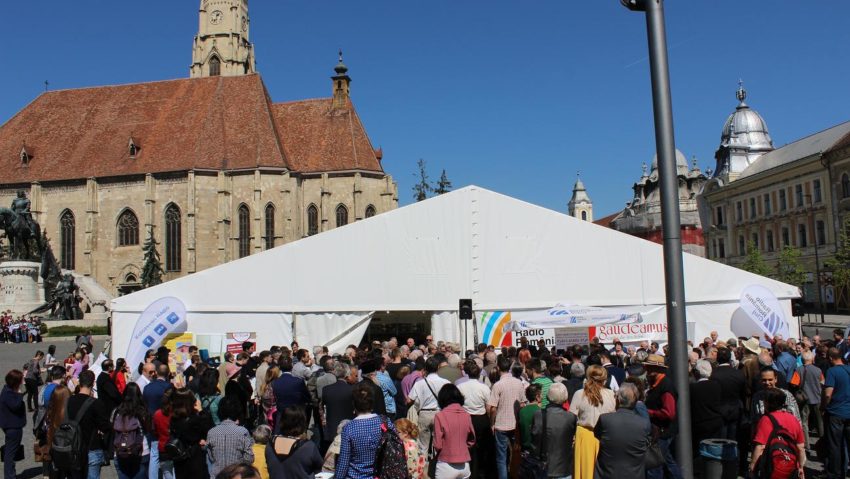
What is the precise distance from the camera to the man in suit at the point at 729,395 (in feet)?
24.3

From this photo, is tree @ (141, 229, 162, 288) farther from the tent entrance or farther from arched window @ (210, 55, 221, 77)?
the tent entrance

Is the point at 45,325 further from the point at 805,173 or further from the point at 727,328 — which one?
the point at 805,173

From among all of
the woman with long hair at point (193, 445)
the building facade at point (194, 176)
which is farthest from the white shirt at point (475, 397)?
the building facade at point (194, 176)

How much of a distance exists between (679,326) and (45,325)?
3087 cm

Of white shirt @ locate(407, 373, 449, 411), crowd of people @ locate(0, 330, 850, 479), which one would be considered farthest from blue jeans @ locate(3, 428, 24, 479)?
white shirt @ locate(407, 373, 449, 411)

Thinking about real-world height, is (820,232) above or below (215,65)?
below

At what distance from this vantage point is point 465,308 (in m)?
14.8

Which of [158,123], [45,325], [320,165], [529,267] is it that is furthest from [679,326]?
[158,123]

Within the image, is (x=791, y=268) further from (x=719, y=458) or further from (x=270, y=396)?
(x=270, y=396)

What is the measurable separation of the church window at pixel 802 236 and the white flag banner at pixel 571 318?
113 feet

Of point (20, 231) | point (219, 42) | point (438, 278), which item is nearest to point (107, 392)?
point (438, 278)

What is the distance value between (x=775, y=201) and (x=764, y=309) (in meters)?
35.5

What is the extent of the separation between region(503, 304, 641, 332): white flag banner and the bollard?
8.69 m

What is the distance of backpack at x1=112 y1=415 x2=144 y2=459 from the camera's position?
6727 mm
